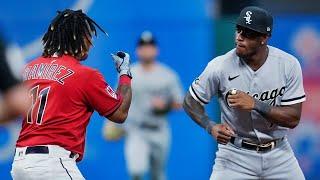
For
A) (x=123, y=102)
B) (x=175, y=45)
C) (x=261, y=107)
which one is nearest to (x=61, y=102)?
(x=123, y=102)

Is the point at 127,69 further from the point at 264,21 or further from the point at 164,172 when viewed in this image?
the point at 164,172

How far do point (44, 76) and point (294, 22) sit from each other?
561 cm

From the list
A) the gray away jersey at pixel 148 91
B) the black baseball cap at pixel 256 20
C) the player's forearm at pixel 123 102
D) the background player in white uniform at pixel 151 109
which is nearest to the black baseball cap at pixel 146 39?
the background player in white uniform at pixel 151 109

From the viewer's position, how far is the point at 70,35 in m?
5.65

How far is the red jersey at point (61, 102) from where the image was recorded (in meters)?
5.42

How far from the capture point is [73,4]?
10.4 metres

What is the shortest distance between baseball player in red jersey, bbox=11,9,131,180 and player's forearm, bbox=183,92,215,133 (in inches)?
28.7

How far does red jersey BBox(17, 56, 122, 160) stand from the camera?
5.42 metres

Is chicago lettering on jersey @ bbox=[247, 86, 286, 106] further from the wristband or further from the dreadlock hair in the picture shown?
the dreadlock hair

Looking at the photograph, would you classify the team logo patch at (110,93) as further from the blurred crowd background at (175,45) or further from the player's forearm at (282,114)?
the blurred crowd background at (175,45)

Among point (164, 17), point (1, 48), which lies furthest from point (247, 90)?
point (164, 17)

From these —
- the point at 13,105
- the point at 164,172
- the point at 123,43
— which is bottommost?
the point at 164,172

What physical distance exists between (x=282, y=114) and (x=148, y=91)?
451 cm

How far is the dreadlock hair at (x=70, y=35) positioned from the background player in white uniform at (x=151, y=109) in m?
4.51
